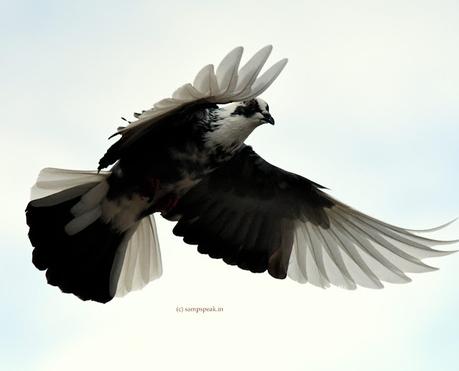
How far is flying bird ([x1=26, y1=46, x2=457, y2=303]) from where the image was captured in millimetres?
7789

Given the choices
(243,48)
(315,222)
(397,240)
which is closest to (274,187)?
(315,222)

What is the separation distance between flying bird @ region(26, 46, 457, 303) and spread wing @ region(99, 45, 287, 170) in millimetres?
29

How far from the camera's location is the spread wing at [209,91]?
6.70 meters

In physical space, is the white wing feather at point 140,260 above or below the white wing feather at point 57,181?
below

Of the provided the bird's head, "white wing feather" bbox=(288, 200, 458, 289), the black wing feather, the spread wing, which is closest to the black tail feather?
the black wing feather

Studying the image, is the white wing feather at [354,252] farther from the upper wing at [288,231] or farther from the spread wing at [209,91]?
the spread wing at [209,91]

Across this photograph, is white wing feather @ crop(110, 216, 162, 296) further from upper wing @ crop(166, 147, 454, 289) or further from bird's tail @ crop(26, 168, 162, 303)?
upper wing @ crop(166, 147, 454, 289)

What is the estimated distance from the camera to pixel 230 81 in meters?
6.80

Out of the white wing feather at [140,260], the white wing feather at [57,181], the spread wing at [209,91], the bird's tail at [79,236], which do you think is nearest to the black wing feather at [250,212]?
the white wing feather at [140,260]

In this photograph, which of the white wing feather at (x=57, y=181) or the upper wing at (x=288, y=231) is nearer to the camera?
the white wing feather at (x=57, y=181)

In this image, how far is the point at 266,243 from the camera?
8852 mm

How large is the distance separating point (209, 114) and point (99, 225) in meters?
1.28

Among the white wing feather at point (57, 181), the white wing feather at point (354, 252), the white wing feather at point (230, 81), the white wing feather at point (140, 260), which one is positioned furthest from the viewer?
the white wing feather at point (140, 260)

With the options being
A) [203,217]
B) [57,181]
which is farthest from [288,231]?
[57,181]
